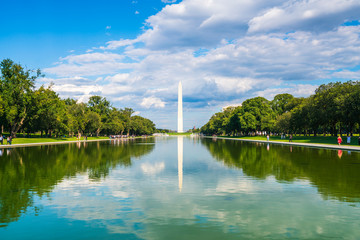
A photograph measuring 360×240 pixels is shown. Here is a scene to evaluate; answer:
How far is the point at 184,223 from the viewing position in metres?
7.59

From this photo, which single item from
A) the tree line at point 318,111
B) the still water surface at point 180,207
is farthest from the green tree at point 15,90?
the tree line at point 318,111

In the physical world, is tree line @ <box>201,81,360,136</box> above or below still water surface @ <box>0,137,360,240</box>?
above

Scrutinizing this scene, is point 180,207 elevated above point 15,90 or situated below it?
below

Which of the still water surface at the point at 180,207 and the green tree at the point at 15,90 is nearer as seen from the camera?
the still water surface at the point at 180,207

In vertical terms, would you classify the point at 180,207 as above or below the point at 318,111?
below

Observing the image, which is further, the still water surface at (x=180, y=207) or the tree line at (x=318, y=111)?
the tree line at (x=318, y=111)

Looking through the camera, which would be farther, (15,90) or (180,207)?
(15,90)

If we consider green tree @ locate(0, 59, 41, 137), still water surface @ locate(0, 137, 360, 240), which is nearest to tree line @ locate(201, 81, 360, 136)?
still water surface @ locate(0, 137, 360, 240)

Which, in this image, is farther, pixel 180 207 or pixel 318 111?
pixel 318 111

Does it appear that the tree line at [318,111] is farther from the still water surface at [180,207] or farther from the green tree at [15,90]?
the green tree at [15,90]

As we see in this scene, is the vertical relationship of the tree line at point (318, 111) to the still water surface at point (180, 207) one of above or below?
above

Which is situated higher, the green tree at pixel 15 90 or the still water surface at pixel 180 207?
the green tree at pixel 15 90

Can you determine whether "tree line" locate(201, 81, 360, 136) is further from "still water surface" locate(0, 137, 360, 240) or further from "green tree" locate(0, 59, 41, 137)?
"green tree" locate(0, 59, 41, 137)

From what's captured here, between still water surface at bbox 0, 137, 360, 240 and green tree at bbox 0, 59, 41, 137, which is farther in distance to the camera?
green tree at bbox 0, 59, 41, 137
